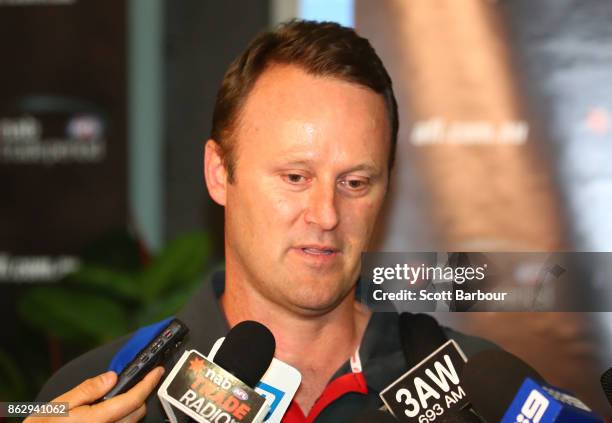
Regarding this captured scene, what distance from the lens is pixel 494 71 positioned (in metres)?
2.12

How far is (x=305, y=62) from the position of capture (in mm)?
1854

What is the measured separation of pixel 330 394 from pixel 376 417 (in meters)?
0.40

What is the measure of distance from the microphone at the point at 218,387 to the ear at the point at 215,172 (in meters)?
0.48

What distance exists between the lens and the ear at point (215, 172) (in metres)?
2.00

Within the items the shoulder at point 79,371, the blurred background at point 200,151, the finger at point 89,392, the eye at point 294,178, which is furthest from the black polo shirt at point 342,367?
the eye at point 294,178

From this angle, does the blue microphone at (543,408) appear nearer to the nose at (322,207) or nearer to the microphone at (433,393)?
the microphone at (433,393)

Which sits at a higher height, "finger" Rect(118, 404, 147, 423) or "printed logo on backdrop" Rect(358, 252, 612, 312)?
"printed logo on backdrop" Rect(358, 252, 612, 312)

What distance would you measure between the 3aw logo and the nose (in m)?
0.54

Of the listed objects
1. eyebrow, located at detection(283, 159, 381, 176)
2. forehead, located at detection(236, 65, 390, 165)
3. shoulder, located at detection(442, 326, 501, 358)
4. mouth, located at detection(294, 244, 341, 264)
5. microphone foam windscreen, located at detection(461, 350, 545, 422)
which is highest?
forehead, located at detection(236, 65, 390, 165)

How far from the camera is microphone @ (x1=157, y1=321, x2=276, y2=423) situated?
151cm

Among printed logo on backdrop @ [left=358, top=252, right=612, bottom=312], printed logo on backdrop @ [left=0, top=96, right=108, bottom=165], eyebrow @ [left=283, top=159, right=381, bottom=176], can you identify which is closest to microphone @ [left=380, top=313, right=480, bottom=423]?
printed logo on backdrop @ [left=358, top=252, right=612, bottom=312]

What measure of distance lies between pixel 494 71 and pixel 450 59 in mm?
123

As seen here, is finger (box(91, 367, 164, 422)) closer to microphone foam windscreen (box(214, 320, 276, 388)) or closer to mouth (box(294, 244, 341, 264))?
microphone foam windscreen (box(214, 320, 276, 388))

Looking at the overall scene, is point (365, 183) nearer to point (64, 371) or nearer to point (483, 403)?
point (483, 403)
